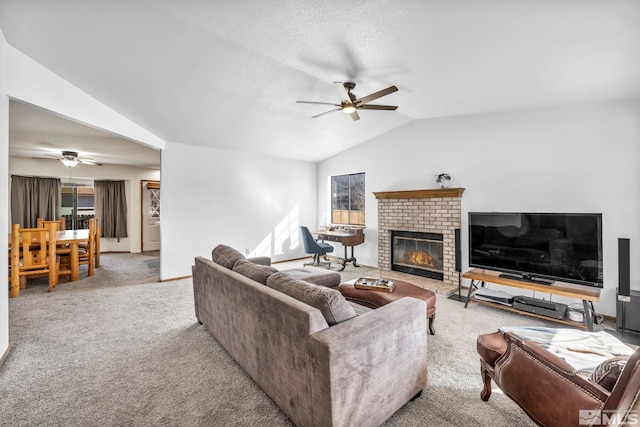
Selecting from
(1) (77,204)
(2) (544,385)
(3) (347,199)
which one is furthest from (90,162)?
(2) (544,385)

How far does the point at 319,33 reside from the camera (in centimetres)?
236

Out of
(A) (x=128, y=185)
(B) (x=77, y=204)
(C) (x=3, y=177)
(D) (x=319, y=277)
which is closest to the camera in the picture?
(C) (x=3, y=177)

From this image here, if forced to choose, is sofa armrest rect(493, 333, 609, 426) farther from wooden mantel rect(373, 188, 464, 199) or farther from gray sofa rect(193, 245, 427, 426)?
wooden mantel rect(373, 188, 464, 199)

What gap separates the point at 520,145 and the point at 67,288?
7050 mm

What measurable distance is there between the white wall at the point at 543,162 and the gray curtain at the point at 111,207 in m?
7.28

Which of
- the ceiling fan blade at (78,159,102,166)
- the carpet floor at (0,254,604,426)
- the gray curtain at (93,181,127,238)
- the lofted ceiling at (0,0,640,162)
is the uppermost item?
the lofted ceiling at (0,0,640,162)

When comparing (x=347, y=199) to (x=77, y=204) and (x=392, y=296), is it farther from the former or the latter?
(x=77, y=204)

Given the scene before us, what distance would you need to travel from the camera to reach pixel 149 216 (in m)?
7.93

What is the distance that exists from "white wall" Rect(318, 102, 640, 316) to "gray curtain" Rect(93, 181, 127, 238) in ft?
23.9

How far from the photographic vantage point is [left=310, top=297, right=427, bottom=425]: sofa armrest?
1.34m

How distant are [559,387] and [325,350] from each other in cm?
111

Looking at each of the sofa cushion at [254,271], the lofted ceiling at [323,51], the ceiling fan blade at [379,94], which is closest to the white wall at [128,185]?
the lofted ceiling at [323,51]

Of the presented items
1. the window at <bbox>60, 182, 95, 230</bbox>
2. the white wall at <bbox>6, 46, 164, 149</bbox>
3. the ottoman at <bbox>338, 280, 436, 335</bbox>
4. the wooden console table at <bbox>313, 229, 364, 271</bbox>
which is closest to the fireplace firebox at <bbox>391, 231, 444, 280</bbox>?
the wooden console table at <bbox>313, 229, 364, 271</bbox>

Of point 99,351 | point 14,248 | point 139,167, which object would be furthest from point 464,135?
point 139,167
